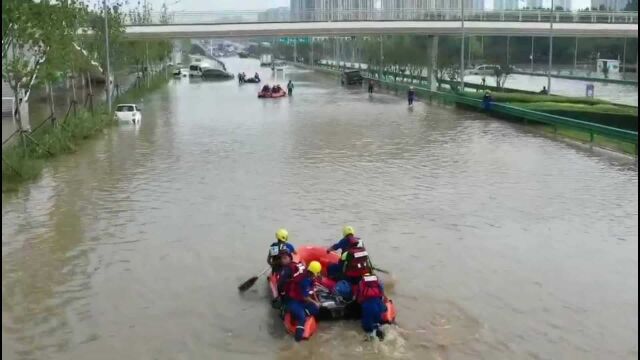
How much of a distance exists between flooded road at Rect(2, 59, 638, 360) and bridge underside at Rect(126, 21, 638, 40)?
90.7 feet

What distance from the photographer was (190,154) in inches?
952

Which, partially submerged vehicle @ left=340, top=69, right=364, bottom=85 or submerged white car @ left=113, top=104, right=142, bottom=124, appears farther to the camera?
partially submerged vehicle @ left=340, top=69, right=364, bottom=85

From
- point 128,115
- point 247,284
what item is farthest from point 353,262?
point 128,115

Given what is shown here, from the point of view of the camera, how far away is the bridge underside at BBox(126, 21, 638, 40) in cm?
5200

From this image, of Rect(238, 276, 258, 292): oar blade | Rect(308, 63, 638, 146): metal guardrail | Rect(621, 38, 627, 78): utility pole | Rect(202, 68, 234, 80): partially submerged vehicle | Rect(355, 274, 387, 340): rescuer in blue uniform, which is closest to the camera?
Rect(355, 274, 387, 340): rescuer in blue uniform

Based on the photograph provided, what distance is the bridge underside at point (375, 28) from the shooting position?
5200 centimetres

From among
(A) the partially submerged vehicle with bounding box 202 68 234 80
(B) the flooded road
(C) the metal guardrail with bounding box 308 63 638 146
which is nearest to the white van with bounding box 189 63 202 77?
(A) the partially submerged vehicle with bounding box 202 68 234 80

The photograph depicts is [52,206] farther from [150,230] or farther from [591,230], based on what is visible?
[591,230]

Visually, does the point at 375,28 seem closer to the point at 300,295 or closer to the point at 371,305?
the point at 300,295

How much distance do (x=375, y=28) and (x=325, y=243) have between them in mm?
40963

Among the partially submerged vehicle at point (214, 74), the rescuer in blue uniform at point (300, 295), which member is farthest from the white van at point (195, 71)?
the rescuer in blue uniform at point (300, 295)

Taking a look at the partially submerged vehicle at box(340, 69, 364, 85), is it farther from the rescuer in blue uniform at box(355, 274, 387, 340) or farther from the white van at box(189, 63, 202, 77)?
the rescuer in blue uniform at box(355, 274, 387, 340)

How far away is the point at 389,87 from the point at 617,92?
18300 millimetres

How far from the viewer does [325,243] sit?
42.8ft
